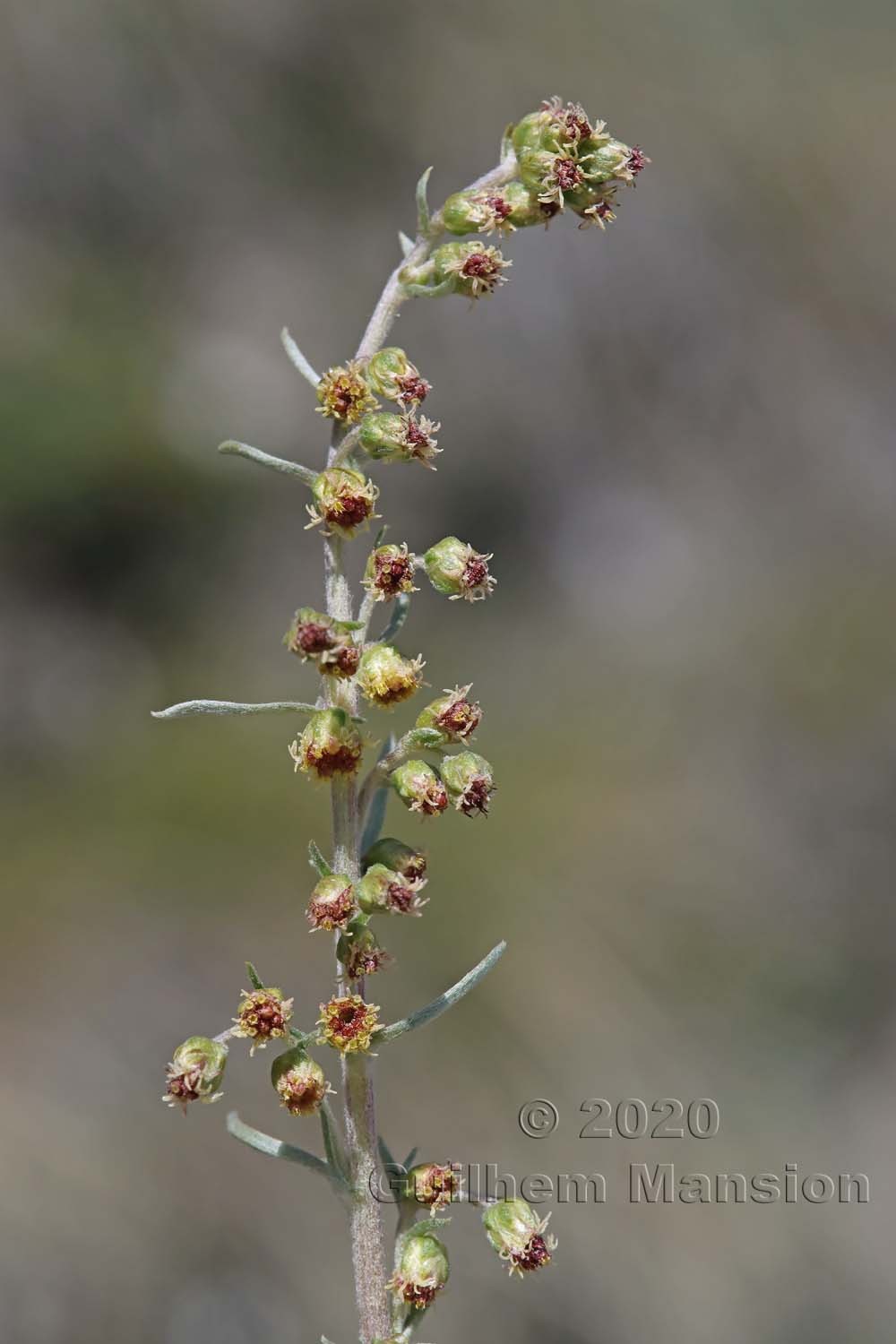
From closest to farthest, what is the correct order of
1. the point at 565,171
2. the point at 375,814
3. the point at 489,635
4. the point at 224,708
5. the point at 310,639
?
1. the point at 310,639
2. the point at 224,708
3. the point at 565,171
4. the point at 375,814
5. the point at 489,635

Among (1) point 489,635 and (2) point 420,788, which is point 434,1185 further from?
(1) point 489,635

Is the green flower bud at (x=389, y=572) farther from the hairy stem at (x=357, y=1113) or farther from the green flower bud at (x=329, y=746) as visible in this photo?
the green flower bud at (x=329, y=746)

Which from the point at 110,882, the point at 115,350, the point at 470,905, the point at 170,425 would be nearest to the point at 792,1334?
the point at 470,905

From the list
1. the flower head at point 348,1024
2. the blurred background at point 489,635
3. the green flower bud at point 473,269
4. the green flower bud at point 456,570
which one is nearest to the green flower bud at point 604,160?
the green flower bud at point 473,269

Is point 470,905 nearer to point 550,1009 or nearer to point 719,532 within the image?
point 550,1009

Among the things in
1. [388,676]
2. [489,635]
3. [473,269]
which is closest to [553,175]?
[473,269]
